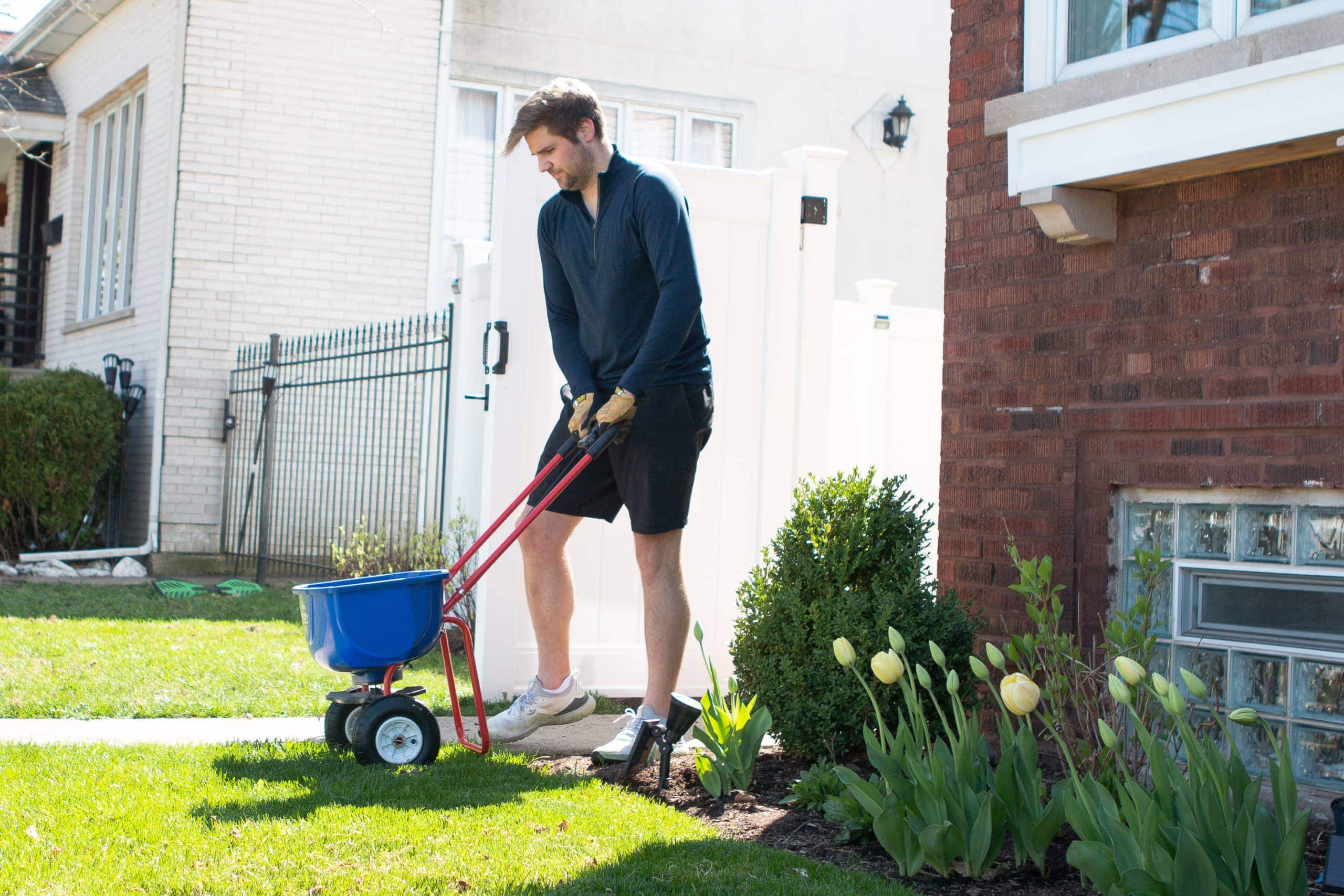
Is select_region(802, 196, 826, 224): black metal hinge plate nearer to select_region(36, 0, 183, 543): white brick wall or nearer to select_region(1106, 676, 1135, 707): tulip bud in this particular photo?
select_region(1106, 676, 1135, 707): tulip bud

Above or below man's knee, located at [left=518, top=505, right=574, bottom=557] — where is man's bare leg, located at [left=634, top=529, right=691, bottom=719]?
below

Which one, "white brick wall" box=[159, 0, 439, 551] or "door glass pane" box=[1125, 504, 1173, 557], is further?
"white brick wall" box=[159, 0, 439, 551]

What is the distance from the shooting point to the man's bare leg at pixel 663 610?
439 centimetres

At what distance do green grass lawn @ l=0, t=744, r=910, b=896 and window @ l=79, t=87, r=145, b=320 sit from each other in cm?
1040

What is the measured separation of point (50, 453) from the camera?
11516 millimetres

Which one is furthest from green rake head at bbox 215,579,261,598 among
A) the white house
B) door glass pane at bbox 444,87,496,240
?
door glass pane at bbox 444,87,496,240

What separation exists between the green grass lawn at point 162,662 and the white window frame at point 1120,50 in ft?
9.59

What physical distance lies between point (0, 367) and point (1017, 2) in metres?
10.7

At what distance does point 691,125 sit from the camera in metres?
13.3

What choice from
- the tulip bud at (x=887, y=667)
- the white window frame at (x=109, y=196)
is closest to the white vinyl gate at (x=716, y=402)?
the tulip bud at (x=887, y=667)

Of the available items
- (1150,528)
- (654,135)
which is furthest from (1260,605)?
(654,135)

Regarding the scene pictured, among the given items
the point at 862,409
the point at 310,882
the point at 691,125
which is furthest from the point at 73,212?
the point at 310,882

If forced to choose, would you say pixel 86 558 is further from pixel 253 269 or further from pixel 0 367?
pixel 253 269

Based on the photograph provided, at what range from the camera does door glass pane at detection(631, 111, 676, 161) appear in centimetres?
1307
